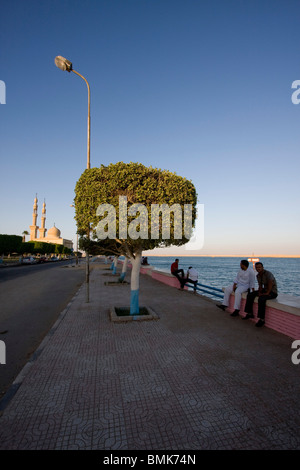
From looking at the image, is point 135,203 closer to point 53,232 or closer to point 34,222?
point 34,222

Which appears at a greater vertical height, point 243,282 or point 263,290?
point 243,282

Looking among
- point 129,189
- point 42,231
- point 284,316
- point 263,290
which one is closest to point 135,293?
point 129,189

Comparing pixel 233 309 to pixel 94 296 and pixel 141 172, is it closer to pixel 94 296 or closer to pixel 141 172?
pixel 141 172

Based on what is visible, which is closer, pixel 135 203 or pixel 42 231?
pixel 135 203

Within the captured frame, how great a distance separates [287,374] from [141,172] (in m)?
6.17

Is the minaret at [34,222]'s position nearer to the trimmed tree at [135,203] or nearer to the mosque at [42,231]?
the mosque at [42,231]

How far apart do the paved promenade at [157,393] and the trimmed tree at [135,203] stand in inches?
117

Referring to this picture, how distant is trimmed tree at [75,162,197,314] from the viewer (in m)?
6.94

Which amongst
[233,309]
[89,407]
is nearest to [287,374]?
[89,407]

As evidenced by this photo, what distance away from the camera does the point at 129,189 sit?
699 cm

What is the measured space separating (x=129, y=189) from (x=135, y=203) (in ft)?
1.55

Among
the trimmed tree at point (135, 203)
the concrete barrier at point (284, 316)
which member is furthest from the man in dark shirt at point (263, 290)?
the trimmed tree at point (135, 203)

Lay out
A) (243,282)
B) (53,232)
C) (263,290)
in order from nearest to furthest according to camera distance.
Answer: (263,290) < (243,282) < (53,232)
